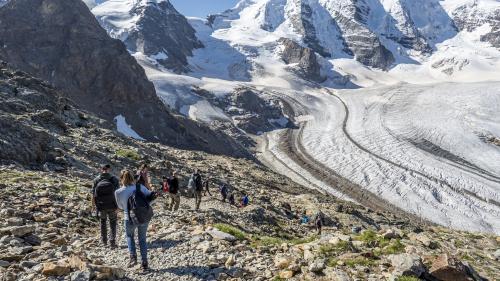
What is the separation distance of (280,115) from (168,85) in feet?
94.9

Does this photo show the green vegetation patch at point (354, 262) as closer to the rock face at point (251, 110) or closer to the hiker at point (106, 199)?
the hiker at point (106, 199)

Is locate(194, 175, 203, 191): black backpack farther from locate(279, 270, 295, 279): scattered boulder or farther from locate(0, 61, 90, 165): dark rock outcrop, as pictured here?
locate(279, 270, 295, 279): scattered boulder

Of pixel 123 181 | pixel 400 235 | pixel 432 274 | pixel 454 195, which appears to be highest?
pixel 123 181

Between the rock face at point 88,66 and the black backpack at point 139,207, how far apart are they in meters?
61.0

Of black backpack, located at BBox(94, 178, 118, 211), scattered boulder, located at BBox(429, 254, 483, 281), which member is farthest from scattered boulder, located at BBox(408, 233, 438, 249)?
black backpack, located at BBox(94, 178, 118, 211)

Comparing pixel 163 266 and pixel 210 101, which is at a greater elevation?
pixel 163 266

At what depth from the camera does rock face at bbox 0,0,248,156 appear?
2965 inches

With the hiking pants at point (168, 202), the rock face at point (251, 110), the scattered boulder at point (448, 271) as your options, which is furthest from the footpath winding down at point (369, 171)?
the scattered boulder at point (448, 271)

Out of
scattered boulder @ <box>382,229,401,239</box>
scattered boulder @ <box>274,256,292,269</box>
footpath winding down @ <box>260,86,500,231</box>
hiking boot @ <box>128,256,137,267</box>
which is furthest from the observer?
footpath winding down @ <box>260,86,500,231</box>

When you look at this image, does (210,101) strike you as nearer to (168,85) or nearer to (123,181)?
(168,85)

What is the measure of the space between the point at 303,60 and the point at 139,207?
179 m

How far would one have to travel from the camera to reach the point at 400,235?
1344cm

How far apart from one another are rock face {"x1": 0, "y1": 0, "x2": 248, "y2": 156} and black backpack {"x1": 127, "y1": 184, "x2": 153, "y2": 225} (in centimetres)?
6101

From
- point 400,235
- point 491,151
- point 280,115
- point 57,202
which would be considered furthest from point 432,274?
point 280,115
